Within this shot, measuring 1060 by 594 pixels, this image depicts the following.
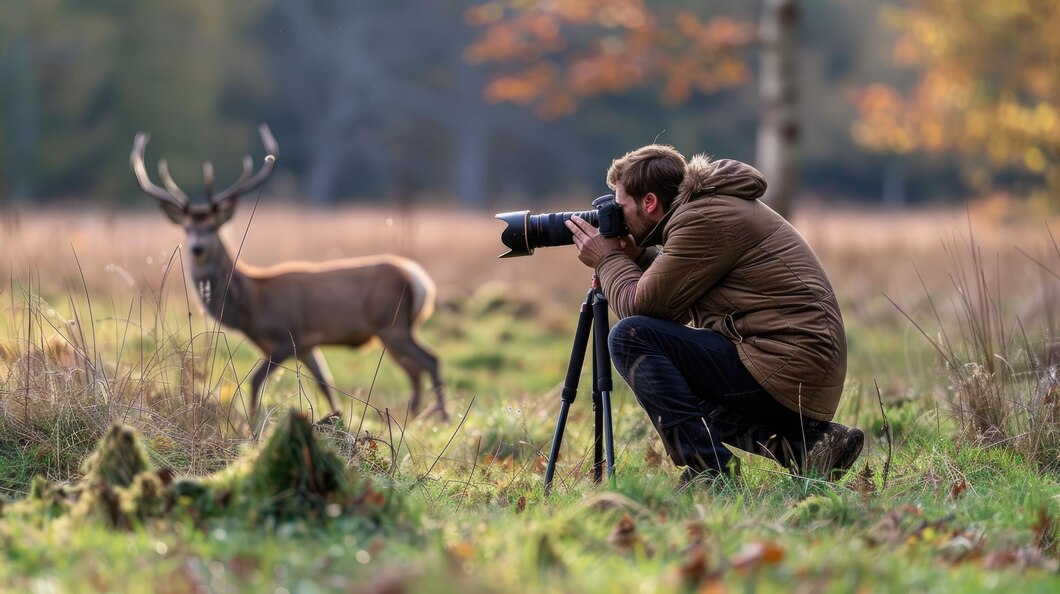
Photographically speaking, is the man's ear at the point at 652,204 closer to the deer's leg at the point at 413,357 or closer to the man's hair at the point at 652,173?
the man's hair at the point at 652,173

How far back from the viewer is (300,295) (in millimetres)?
8234

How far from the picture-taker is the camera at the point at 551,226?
458 centimetres

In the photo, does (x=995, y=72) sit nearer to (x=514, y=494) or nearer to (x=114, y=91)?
(x=514, y=494)

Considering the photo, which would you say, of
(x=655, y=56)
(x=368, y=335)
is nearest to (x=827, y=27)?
(x=655, y=56)

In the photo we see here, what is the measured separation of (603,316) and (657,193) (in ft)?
1.63

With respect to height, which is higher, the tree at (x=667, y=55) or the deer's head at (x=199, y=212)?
the tree at (x=667, y=55)

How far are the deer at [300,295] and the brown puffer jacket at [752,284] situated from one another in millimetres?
3330

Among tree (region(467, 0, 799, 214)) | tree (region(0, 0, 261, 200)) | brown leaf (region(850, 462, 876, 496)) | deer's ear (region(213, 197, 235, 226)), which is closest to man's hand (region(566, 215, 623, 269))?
brown leaf (region(850, 462, 876, 496))

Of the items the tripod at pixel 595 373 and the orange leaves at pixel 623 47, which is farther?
the orange leaves at pixel 623 47

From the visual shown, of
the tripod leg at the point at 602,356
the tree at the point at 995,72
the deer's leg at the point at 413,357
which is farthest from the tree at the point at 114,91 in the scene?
the tripod leg at the point at 602,356

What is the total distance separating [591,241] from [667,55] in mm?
8900

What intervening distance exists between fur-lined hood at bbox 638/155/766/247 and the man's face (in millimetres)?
135

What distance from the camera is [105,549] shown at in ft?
9.96

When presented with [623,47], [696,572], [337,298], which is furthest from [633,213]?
[623,47]
